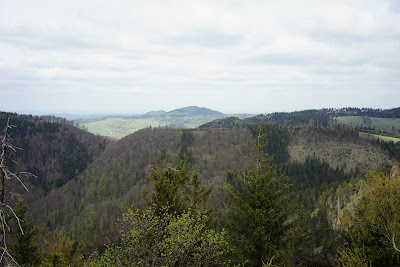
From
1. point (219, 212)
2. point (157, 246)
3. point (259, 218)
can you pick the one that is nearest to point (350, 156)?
point (219, 212)

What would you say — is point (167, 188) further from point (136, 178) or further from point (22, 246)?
point (136, 178)

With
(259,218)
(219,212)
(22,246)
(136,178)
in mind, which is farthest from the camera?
(136,178)

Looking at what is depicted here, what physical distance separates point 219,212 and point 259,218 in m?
60.0

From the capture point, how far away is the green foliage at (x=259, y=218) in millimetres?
14891

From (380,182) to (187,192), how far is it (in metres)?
17.0

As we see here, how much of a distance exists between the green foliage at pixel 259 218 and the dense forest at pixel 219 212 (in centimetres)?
7

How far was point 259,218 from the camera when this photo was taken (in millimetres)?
14633

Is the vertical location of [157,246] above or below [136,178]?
above

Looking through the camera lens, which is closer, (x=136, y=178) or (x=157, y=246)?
(x=157, y=246)

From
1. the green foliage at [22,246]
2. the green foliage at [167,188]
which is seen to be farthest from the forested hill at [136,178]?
the green foliage at [167,188]

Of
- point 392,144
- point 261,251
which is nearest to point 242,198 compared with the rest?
point 261,251

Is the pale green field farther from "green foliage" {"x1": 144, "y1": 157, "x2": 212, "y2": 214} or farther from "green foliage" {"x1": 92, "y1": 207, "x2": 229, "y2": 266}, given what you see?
"green foliage" {"x1": 92, "y1": 207, "x2": 229, "y2": 266}

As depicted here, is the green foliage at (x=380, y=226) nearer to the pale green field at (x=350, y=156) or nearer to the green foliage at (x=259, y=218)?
the green foliage at (x=259, y=218)

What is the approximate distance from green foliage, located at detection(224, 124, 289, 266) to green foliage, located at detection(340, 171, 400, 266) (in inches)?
272
